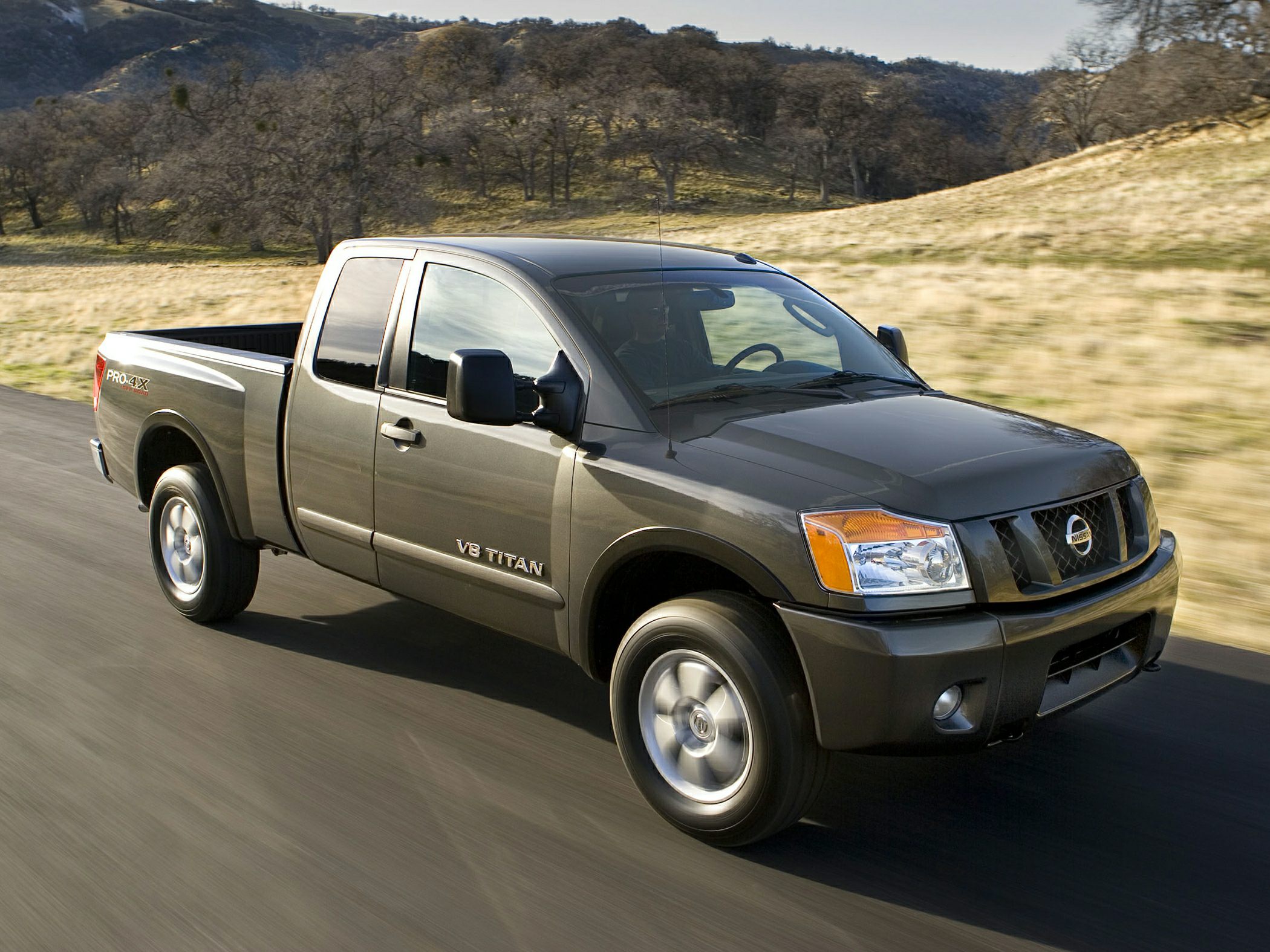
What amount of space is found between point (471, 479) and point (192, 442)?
227cm

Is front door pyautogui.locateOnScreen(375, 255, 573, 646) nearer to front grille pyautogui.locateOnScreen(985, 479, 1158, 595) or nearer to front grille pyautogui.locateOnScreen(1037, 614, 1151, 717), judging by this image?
front grille pyautogui.locateOnScreen(985, 479, 1158, 595)

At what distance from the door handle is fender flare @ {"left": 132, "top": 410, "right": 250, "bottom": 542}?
48.2 inches

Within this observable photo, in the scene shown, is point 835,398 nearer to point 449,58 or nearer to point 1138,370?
point 1138,370

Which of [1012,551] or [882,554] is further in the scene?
[1012,551]

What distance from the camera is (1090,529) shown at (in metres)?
3.80

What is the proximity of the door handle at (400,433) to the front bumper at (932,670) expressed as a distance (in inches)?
66.9

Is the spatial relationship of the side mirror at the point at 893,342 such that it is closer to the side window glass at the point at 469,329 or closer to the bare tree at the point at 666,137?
the side window glass at the point at 469,329

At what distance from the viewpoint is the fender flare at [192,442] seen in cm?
558

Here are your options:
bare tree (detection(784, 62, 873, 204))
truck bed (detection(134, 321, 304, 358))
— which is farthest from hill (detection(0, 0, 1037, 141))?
truck bed (detection(134, 321, 304, 358))

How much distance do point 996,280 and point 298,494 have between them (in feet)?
48.6

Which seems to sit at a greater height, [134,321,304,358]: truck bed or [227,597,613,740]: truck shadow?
[134,321,304,358]: truck bed

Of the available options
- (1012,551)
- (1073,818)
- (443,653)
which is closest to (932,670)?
(1012,551)

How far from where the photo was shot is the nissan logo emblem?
3.71m

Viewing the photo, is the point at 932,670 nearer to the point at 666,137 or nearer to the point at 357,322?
the point at 357,322
